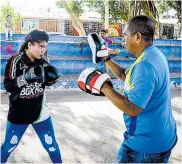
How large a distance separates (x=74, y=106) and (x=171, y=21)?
942 inches

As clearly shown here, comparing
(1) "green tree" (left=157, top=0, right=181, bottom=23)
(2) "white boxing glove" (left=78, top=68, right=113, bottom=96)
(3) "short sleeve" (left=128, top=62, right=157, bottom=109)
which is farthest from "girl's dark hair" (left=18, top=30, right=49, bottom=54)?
(1) "green tree" (left=157, top=0, right=181, bottom=23)

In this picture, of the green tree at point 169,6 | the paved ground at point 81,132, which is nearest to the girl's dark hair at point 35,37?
the paved ground at point 81,132

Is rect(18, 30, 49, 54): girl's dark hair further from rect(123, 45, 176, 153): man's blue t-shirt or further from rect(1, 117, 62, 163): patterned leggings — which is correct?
rect(123, 45, 176, 153): man's blue t-shirt

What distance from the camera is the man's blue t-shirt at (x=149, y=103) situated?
176 centimetres

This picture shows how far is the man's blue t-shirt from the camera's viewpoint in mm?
1765

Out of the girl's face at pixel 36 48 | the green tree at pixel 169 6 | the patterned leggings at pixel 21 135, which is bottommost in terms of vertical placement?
the patterned leggings at pixel 21 135

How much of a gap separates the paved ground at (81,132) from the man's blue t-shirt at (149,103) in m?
1.67

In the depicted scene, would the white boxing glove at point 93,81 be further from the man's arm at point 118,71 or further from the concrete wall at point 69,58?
the concrete wall at point 69,58

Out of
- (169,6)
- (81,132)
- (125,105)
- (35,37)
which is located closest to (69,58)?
(81,132)

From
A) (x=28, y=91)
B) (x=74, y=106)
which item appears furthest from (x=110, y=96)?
(x=74, y=106)

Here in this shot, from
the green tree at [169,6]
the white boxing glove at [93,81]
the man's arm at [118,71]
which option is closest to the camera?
the white boxing glove at [93,81]

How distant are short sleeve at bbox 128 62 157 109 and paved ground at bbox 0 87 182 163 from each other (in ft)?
6.36

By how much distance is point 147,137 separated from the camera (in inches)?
76.4

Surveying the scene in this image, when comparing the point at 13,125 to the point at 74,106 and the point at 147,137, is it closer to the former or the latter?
the point at 147,137
